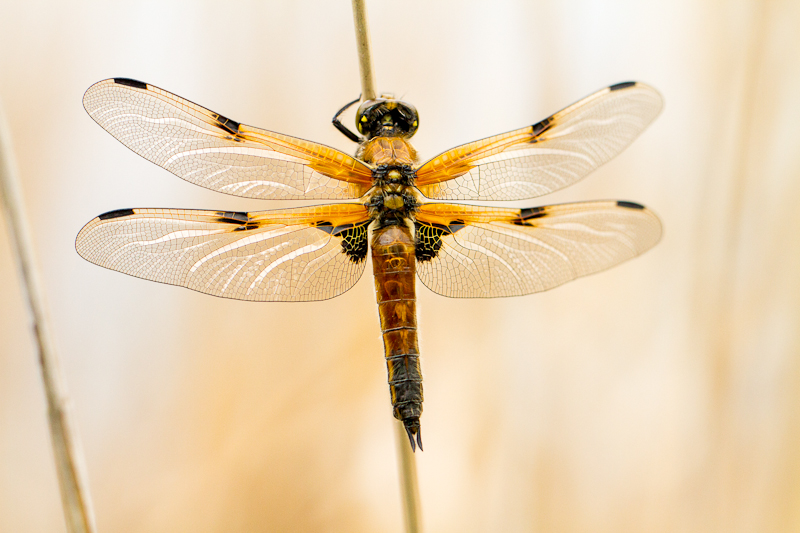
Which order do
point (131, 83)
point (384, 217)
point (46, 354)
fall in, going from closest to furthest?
point (46, 354), point (131, 83), point (384, 217)

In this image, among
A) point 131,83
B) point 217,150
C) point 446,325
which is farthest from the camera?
point 446,325

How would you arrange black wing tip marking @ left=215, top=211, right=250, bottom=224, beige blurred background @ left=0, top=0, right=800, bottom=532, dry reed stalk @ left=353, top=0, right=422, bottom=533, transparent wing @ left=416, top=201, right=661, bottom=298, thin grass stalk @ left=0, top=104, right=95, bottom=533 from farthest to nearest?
1. beige blurred background @ left=0, top=0, right=800, bottom=532
2. transparent wing @ left=416, top=201, right=661, bottom=298
3. black wing tip marking @ left=215, top=211, right=250, bottom=224
4. dry reed stalk @ left=353, top=0, right=422, bottom=533
5. thin grass stalk @ left=0, top=104, right=95, bottom=533

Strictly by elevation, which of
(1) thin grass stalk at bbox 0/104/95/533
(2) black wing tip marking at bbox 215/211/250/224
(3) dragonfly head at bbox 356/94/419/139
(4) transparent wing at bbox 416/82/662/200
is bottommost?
(1) thin grass stalk at bbox 0/104/95/533

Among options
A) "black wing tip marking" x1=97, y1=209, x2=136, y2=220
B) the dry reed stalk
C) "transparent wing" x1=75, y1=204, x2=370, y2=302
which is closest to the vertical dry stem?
the dry reed stalk

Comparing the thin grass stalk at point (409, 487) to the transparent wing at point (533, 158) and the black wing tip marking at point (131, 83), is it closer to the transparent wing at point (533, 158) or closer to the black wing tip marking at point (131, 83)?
the transparent wing at point (533, 158)

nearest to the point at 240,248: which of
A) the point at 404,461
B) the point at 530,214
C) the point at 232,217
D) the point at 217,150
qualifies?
the point at 232,217

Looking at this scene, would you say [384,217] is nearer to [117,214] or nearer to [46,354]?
[117,214]

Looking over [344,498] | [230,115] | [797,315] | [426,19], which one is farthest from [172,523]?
[797,315]

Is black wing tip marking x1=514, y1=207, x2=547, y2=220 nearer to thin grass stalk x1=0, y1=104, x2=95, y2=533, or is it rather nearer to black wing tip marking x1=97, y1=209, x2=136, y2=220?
black wing tip marking x1=97, y1=209, x2=136, y2=220
